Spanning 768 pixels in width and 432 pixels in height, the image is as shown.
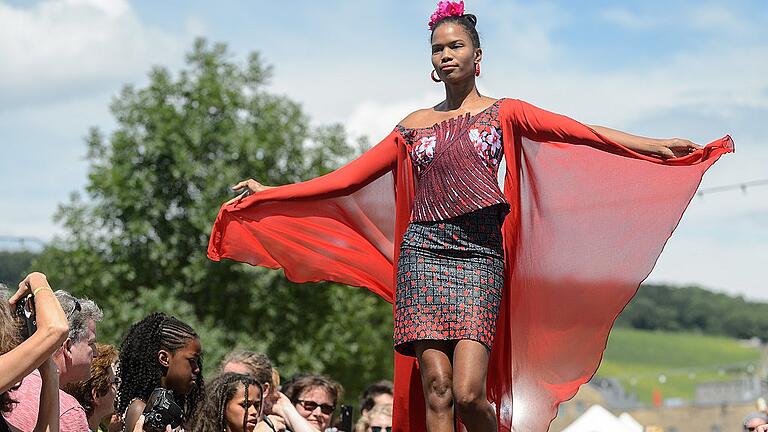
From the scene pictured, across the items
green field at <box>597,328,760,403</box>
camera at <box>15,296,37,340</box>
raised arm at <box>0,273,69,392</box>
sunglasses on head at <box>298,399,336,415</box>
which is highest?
green field at <box>597,328,760,403</box>

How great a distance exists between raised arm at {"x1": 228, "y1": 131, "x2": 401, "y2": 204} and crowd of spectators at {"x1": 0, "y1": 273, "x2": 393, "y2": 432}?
0.80 metres

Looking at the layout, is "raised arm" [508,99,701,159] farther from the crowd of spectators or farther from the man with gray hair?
the man with gray hair

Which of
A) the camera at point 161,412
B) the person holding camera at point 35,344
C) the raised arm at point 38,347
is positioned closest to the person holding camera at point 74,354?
the camera at point 161,412

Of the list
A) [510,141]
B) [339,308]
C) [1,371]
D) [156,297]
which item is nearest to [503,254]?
[510,141]

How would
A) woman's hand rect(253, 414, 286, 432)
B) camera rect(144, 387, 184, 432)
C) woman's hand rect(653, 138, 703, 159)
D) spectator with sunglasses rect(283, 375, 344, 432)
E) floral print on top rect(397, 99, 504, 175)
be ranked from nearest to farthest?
camera rect(144, 387, 184, 432)
floral print on top rect(397, 99, 504, 175)
woman's hand rect(653, 138, 703, 159)
woman's hand rect(253, 414, 286, 432)
spectator with sunglasses rect(283, 375, 344, 432)

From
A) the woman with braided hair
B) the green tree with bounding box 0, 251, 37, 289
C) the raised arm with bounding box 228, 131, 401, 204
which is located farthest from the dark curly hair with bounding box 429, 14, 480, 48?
the green tree with bounding box 0, 251, 37, 289

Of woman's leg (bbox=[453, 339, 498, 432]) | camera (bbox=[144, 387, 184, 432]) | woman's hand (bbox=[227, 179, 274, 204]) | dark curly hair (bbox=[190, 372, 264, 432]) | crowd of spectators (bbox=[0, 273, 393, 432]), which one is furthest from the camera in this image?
woman's hand (bbox=[227, 179, 274, 204])

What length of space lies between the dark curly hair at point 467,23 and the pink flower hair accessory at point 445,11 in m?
0.02

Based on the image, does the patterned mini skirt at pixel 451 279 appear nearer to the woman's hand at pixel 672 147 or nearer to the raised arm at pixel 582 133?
the raised arm at pixel 582 133

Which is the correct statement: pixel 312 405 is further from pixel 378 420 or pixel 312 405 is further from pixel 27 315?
pixel 27 315

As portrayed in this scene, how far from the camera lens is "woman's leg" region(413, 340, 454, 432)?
197 inches

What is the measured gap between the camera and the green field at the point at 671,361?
7944cm

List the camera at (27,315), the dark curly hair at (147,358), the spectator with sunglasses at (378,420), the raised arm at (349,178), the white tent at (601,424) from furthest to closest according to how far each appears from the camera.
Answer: the white tent at (601,424) < the spectator with sunglasses at (378,420) < the raised arm at (349,178) < the dark curly hair at (147,358) < the camera at (27,315)

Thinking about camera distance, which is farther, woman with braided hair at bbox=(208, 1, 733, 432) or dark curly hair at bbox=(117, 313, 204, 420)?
dark curly hair at bbox=(117, 313, 204, 420)
